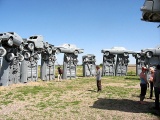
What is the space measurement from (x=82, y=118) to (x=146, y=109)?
3304mm

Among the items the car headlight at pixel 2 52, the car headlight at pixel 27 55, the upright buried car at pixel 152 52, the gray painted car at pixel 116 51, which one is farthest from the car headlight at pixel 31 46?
the gray painted car at pixel 116 51

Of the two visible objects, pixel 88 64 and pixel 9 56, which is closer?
pixel 9 56

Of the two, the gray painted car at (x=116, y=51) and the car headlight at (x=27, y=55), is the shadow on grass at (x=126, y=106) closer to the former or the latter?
the car headlight at (x=27, y=55)

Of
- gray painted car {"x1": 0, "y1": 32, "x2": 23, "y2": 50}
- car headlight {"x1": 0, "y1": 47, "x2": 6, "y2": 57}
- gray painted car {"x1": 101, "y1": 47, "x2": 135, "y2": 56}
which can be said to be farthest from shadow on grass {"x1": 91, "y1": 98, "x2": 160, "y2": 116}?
gray painted car {"x1": 101, "y1": 47, "x2": 135, "y2": 56}

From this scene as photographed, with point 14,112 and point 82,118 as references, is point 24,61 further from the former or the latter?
point 82,118

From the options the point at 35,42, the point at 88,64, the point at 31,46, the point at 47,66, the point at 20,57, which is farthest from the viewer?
the point at 88,64

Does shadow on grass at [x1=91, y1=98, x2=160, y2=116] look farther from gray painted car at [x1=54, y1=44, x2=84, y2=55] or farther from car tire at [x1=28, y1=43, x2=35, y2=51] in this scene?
gray painted car at [x1=54, y1=44, x2=84, y2=55]

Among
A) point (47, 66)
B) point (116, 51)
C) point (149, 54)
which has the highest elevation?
point (116, 51)

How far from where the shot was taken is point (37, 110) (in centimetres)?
1019

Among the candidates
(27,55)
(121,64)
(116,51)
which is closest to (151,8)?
(27,55)

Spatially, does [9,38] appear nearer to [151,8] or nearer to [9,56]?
[9,56]

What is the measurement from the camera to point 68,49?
28.6 meters

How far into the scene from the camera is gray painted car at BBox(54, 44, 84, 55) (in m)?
27.2

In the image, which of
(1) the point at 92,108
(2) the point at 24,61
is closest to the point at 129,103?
(1) the point at 92,108
